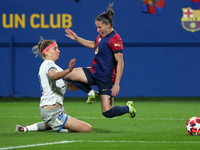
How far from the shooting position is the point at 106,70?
6090 millimetres

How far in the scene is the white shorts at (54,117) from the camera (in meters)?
5.55

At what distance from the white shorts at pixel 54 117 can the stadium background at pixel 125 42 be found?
8.46 m

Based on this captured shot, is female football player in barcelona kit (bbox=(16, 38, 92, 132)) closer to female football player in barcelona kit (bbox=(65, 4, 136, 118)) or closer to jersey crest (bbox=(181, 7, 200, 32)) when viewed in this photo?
female football player in barcelona kit (bbox=(65, 4, 136, 118))

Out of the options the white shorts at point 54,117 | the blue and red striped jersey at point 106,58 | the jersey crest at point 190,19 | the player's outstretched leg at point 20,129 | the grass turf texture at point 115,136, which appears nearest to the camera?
the grass turf texture at point 115,136

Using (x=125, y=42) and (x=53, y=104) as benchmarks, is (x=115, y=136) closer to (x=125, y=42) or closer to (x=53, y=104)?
(x=53, y=104)

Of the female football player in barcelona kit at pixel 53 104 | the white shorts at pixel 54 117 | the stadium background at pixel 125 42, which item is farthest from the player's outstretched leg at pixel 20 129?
the stadium background at pixel 125 42

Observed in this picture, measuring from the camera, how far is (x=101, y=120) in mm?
7570

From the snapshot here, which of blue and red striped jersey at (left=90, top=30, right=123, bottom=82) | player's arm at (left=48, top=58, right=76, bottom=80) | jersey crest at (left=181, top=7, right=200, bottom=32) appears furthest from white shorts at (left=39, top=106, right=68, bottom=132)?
jersey crest at (left=181, top=7, right=200, bottom=32)

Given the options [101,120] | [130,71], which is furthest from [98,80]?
[130,71]

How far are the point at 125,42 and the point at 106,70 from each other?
26.3 feet

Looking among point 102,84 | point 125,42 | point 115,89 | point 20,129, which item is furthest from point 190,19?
point 20,129

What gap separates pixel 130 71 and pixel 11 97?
14.6 feet

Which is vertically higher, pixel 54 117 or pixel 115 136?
pixel 54 117

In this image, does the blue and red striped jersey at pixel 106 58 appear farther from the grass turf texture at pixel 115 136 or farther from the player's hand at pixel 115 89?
the grass turf texture at pixel 115 136
